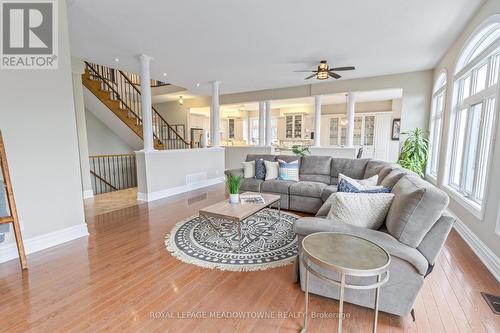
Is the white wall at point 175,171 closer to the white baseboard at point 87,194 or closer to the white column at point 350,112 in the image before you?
the white baseboard at point 87,194

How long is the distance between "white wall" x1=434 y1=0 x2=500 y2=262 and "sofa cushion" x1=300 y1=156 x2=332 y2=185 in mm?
1946

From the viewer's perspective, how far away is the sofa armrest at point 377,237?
1530 millimetres

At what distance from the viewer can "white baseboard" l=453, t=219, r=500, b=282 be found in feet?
7.45

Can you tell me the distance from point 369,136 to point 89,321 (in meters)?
9.77

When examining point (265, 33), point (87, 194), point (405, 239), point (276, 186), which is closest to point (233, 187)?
point (276, 186)

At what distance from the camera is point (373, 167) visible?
3826 mm

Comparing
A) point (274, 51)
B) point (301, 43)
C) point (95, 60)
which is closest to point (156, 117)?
point (95, 60)

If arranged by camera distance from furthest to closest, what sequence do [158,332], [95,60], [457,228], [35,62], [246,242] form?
1. [95,60]
2. [457,228]
3. [246,242]
4. [35,62]
5. [158,332]

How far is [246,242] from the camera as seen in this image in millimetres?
2842

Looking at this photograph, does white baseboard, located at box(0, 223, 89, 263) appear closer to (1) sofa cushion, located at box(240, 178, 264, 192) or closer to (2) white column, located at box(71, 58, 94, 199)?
(2) white column, located at box(71, 58, 94, 199)

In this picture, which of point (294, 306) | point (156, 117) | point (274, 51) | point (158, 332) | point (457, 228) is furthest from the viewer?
point (156, 117)

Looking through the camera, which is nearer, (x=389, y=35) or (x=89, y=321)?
(x=89, y=321)

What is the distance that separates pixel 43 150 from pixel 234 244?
95.0 inches

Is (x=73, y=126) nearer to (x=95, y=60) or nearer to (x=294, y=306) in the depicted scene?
(x=95, y=60)
